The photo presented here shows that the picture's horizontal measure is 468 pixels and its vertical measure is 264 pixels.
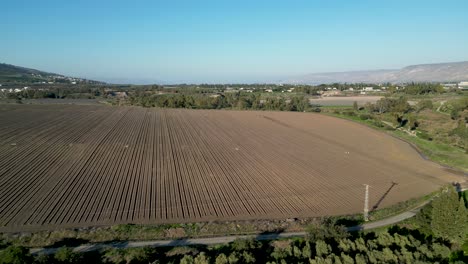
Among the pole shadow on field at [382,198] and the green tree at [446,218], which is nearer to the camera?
the green tree at [446,218]

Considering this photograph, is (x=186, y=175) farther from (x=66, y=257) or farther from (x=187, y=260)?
(x=66, y=257)

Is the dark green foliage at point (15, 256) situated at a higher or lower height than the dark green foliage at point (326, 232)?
higher

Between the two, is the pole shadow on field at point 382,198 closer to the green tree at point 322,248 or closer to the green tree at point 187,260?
the green tree at point 322,248

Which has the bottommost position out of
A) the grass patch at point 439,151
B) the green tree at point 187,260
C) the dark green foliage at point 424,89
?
the grass patch at point 439,151

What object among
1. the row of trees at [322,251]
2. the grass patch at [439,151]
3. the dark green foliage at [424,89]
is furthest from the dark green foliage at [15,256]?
the dark green foliage at [424,89]

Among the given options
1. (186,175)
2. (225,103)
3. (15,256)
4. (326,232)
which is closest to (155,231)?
(15,256)

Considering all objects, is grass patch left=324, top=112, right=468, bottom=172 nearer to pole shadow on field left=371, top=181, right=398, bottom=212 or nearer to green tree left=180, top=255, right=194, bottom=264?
pole shadow on field left=371, top=181, right=398, bottom=212

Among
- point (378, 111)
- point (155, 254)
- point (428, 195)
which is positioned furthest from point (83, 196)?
point (378, 111)

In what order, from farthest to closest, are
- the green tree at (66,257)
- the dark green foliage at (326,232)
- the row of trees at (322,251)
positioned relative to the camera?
the dark green foliage at (326,232), the row of trees at (322,251), the green tree at (66,257)

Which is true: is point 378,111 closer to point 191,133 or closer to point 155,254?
point 191,133
